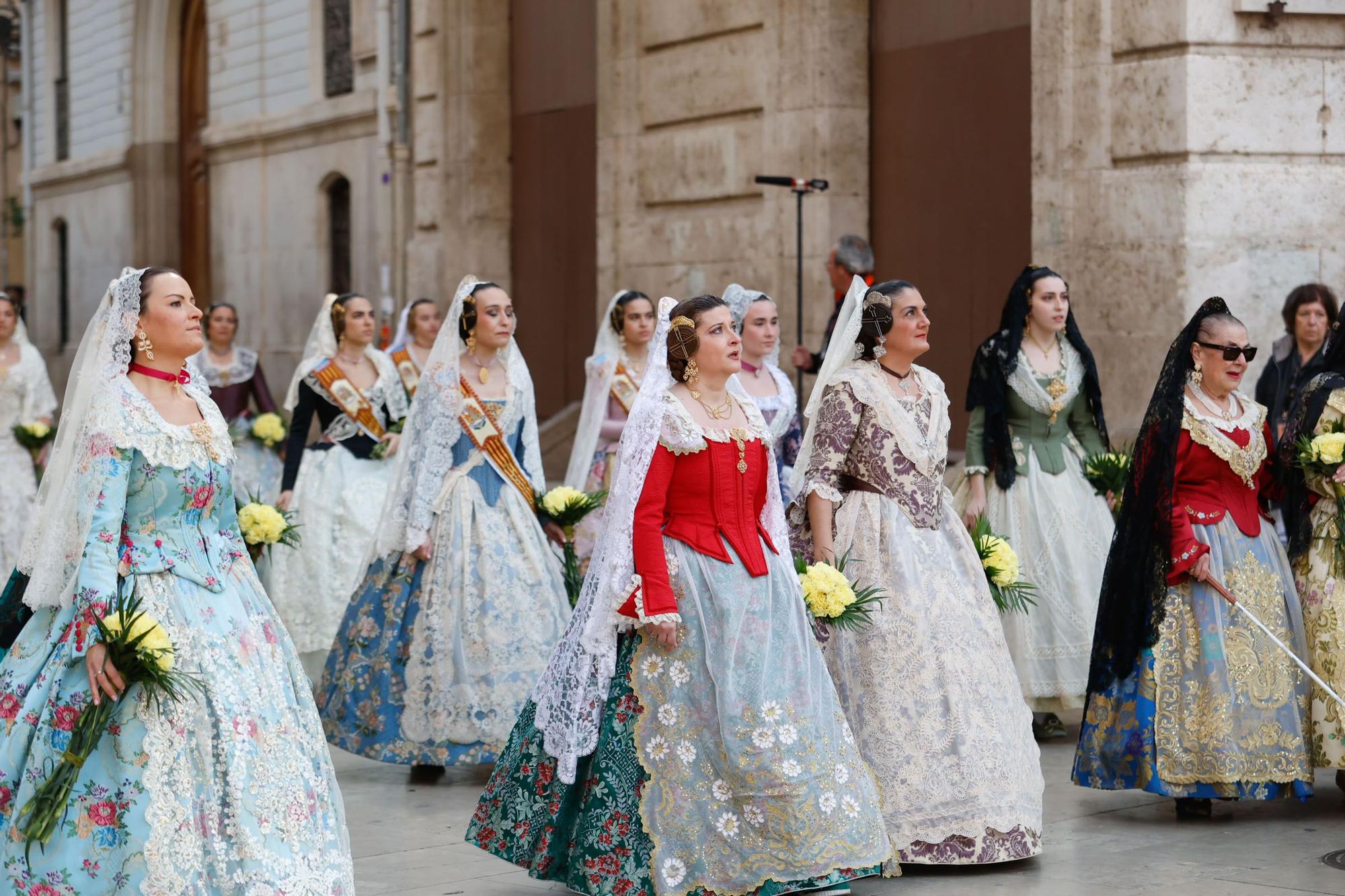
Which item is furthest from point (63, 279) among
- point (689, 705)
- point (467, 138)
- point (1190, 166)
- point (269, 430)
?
point (689, 705)

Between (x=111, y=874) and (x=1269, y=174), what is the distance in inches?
310

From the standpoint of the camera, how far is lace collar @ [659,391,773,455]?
6.02 m

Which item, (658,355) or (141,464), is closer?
(141,464)

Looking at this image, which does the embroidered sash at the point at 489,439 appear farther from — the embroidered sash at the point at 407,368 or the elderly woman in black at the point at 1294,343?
the elderly woman in black at the point at 1294,343

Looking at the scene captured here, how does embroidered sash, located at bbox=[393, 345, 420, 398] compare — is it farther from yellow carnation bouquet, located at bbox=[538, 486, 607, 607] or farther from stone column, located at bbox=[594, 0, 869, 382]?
stone column, located at bbox=[594, 0, 869, 382]

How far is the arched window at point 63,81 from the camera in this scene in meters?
31.1

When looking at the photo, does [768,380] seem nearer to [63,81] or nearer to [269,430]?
[269,430]

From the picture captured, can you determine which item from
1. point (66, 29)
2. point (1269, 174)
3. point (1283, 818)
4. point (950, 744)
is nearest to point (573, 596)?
point (950, 744)

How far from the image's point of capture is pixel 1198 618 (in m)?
7.00

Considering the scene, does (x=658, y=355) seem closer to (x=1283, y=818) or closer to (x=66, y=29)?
(x=1283, y=818)

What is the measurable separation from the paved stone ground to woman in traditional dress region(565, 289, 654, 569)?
234 cm

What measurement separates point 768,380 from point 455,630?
1953mm

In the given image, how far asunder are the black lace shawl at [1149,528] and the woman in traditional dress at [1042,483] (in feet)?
4.86

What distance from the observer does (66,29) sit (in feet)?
102
